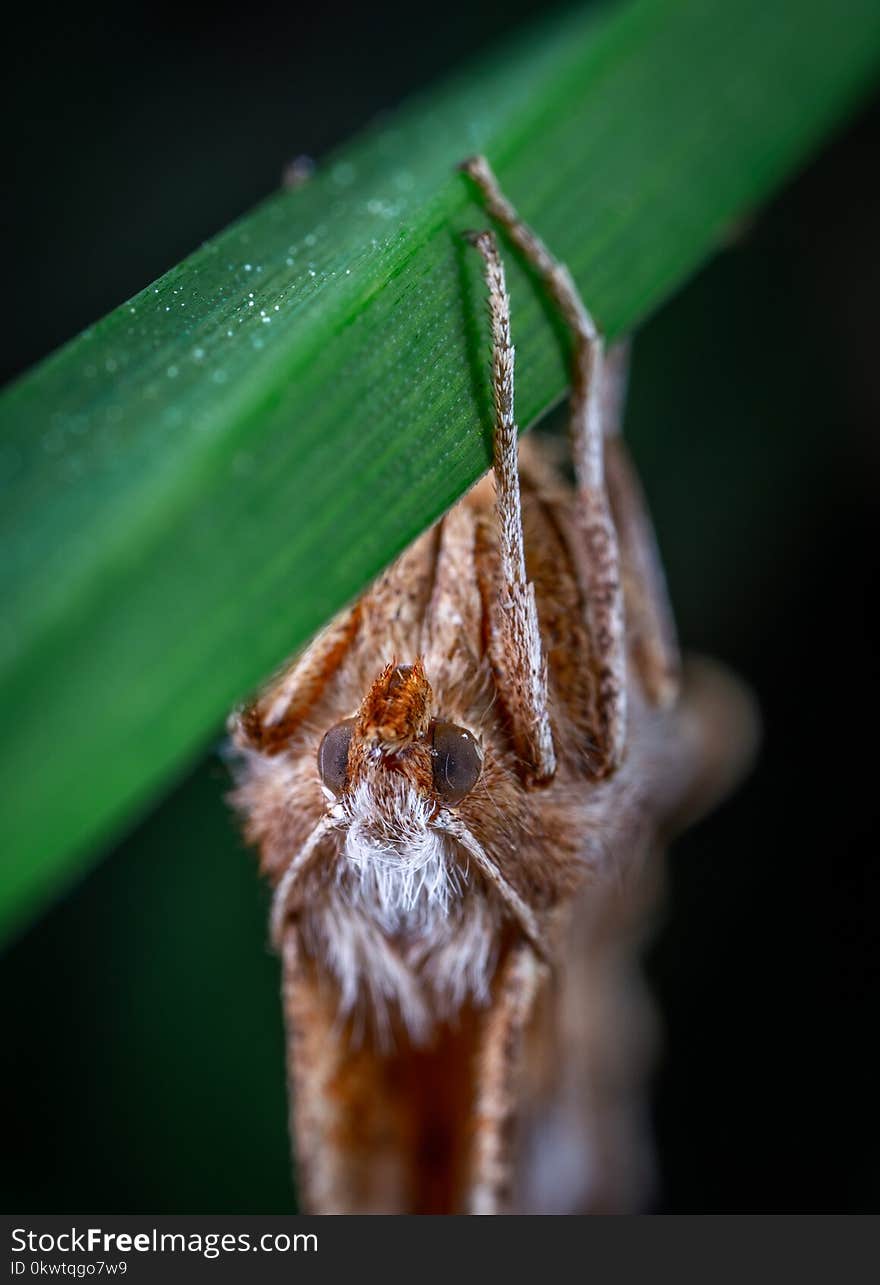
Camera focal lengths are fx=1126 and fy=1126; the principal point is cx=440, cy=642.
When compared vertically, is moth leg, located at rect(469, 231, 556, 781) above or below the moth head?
above

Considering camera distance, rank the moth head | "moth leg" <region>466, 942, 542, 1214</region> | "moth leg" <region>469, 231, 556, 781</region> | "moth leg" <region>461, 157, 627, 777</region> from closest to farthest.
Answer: "moth leg" <region>469, 231, 556, 781</region> → the moth head → "moth leg" <region>461, 157, 627, 777</region> → "moth leg" <region>466, 942, 542, 1214</region>

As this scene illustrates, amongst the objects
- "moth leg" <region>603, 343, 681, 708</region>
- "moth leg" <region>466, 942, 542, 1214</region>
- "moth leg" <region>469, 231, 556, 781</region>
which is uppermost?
"moth leg" <region>603, 343, 681, 708</region>

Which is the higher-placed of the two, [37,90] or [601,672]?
[37,90]

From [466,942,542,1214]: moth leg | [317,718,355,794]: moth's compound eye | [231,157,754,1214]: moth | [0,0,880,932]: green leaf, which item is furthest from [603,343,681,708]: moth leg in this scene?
[317,718,355,794]: moth's compound eye

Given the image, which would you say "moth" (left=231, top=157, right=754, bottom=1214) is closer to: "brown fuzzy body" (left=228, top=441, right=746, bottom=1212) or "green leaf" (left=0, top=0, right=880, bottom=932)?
"brown fuzzy body" (left=228, top=441, right=746, bottom=1212)

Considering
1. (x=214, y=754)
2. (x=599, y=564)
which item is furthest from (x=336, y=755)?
(x=214, y=754)

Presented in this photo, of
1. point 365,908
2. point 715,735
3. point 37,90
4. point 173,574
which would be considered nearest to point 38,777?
point 173,574

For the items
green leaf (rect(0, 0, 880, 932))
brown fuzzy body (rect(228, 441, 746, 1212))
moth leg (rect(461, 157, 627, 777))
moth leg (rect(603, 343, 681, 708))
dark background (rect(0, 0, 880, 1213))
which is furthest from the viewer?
dark background (rect(0, 0, 880, 1213))

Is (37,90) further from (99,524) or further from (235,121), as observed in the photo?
(99,524)
